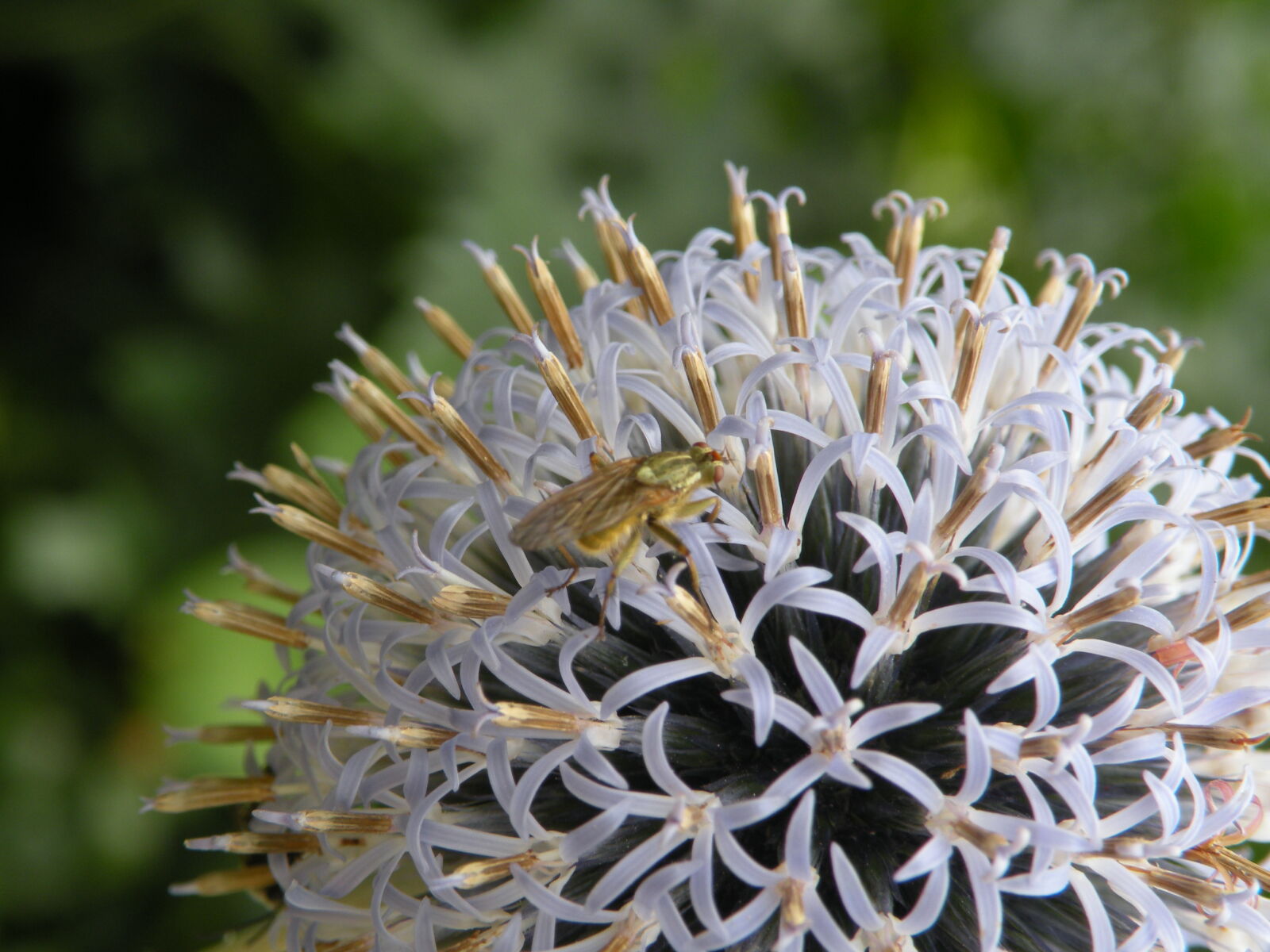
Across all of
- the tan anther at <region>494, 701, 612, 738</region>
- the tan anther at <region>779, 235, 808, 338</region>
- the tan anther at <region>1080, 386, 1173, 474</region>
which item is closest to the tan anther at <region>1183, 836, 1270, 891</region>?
the tan anther at <region>1080, 386, 1173, 474</region>

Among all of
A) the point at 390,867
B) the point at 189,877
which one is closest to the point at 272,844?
the point at 390,867

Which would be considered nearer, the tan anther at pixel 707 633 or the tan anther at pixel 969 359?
the tan anther at pixel 707 633

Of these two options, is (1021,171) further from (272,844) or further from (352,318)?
(272,844)

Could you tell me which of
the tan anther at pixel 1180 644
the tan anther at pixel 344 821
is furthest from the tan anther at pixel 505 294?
the tan anther at pixel 1180 644

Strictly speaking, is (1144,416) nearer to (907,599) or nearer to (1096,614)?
(1096,614)

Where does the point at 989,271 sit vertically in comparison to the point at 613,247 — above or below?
below

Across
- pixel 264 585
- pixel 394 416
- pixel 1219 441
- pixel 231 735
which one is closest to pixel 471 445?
pixel 394 416

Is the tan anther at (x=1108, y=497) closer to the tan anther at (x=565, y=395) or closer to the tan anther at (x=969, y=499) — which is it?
the tan anther at (x=969, y=499)
